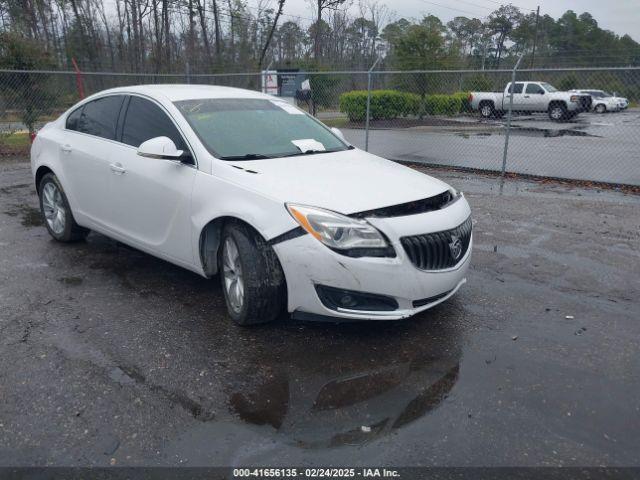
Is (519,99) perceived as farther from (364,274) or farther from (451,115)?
A: (364,274)

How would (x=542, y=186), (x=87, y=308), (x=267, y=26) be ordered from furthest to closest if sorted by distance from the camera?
1. (x=267, y=26)
2. (x=542, y=186)
3. (x=87, y=308)

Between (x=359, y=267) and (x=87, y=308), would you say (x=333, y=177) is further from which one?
(x=87, y=308)

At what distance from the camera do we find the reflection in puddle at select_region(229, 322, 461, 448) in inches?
112

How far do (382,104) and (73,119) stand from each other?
598 inches

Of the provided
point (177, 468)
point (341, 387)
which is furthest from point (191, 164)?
point (177, 468)

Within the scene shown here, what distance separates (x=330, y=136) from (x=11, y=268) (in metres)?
3.15

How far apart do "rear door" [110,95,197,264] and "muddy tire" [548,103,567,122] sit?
2346cm

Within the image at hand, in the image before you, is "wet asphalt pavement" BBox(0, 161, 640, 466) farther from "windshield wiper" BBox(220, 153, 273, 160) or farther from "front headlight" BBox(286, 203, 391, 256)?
"windshield wiper" BBox(220, 153, 273, 160)

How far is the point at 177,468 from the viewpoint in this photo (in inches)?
99.7

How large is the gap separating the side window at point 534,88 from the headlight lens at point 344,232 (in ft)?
79.3

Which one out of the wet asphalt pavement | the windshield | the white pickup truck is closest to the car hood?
the windshield

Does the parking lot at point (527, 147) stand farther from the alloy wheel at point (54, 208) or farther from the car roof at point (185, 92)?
the alloy wheel at point (54, 208)

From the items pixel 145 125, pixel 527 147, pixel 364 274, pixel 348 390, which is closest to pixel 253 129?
pixel 145 125

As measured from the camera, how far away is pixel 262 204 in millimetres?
3629
